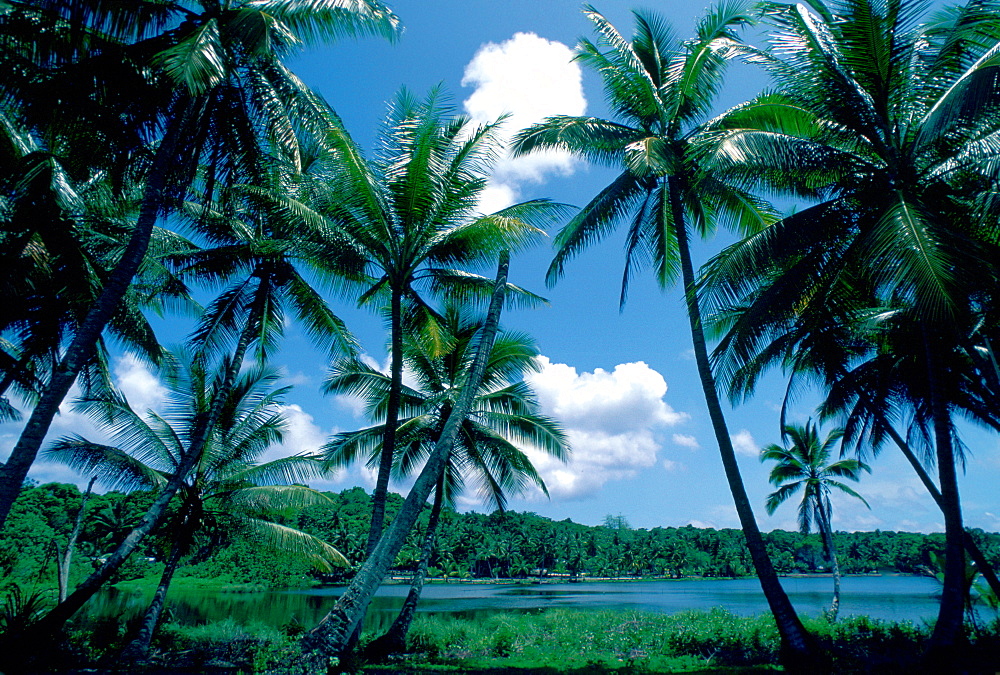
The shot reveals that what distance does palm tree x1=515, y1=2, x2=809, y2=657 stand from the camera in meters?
9.89

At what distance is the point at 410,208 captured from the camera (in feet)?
31.7

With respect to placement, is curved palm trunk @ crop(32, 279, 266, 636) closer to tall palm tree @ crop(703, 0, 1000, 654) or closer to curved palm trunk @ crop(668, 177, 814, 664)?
curved palm trunk @ crop(668, 177, 814, 664)

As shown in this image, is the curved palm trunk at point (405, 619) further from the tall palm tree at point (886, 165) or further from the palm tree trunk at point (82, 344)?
the tall palm tree at point (886, 165)

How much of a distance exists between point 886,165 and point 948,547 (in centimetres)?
581

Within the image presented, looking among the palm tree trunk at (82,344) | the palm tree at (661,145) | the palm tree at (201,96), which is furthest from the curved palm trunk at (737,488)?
the palm tree trunk at (82,344)

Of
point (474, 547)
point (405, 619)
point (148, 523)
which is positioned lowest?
point (474, 547)

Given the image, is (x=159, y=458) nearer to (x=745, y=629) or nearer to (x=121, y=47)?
(x=121, y=47)

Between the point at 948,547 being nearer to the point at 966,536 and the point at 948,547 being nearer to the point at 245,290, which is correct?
the point at 966,536

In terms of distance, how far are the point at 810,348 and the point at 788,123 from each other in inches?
206

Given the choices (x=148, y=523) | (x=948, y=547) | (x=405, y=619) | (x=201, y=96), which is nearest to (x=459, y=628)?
(x=405, y=619)

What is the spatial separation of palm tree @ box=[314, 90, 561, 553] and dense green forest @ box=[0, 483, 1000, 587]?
298 inches

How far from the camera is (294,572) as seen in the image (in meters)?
46.5

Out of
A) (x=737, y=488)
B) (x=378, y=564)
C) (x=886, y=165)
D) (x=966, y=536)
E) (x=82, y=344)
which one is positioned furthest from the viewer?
(x=966, y=536)

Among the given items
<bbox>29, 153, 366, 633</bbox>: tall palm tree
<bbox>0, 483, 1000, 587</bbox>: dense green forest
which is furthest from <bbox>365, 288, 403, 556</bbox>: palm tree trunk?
<bbox>0, 483, 1000, 587</bbox>: dense green forest
